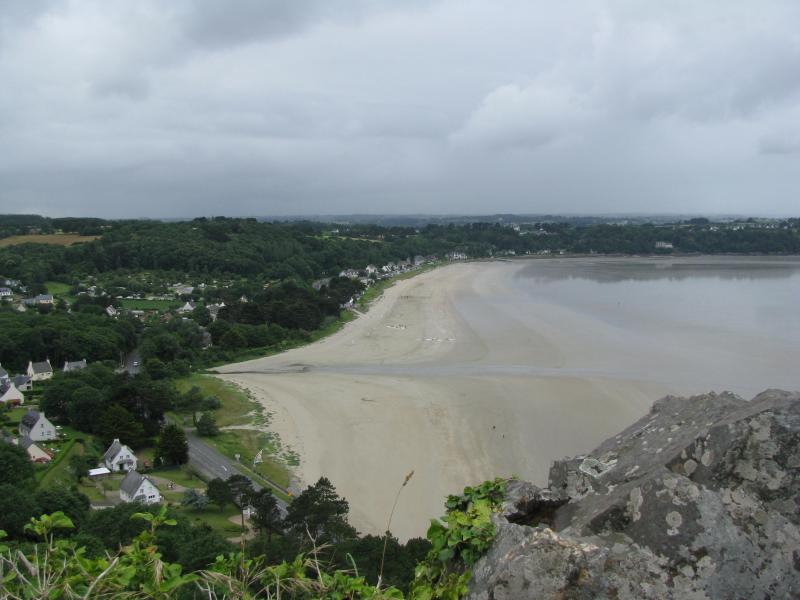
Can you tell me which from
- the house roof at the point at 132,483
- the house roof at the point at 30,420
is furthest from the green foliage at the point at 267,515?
the house roof at the point at 30,420

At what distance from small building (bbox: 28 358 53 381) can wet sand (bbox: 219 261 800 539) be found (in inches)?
294

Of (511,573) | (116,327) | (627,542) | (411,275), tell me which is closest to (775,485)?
(627,542)

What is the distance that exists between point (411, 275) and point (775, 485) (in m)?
70.6

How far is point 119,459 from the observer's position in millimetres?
16547

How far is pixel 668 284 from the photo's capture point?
5722 cm

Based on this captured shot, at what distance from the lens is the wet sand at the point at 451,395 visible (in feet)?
53.7

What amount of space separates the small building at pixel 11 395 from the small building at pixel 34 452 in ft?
20.5

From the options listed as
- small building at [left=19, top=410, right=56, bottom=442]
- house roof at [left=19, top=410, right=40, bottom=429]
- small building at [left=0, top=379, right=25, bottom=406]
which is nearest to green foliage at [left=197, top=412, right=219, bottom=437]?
small building at [left=19, top=410, right=56, bottom=442]

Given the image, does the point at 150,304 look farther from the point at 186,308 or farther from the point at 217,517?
the point at 217,517

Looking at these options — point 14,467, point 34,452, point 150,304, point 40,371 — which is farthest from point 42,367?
point 150,304

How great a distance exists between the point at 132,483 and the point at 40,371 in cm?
1514

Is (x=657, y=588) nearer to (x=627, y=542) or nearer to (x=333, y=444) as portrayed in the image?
(x=627, y=542)

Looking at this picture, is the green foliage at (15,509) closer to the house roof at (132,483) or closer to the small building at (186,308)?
the house roof at (132,483)

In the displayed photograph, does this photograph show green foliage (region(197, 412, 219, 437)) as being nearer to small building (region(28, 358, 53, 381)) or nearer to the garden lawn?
the garden lawn
